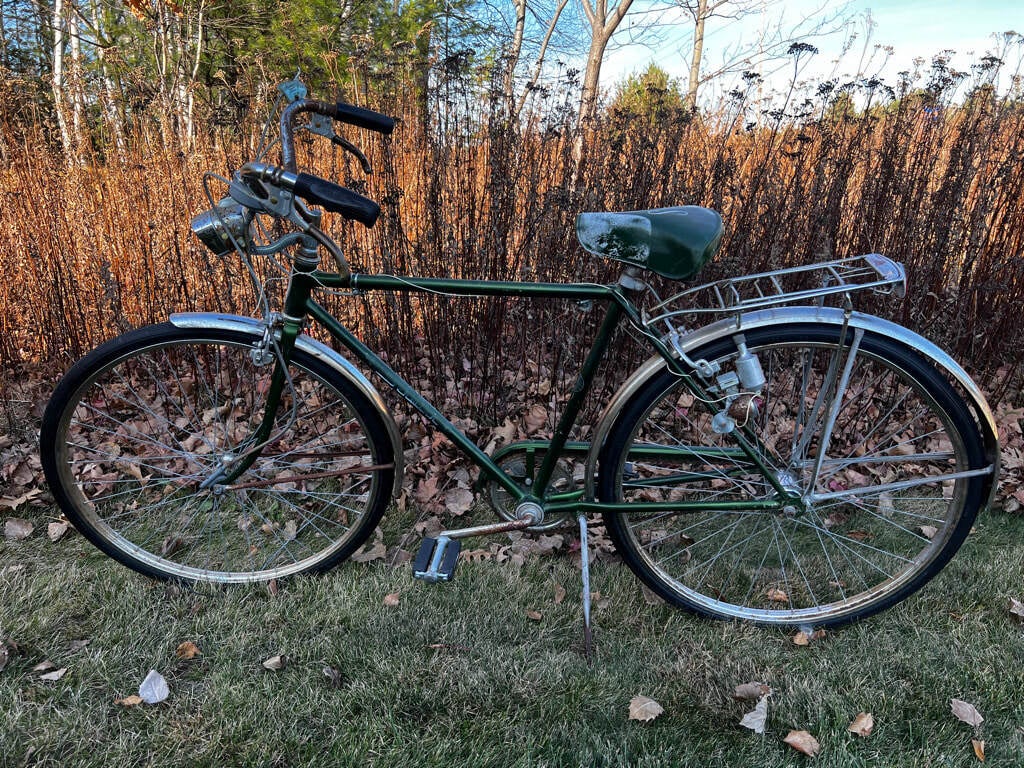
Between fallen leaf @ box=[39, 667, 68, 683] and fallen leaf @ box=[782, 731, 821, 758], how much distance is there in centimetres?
205

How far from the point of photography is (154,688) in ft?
5.86

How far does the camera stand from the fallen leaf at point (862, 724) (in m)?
1.69

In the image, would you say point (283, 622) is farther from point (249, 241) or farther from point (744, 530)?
point (744, 530)

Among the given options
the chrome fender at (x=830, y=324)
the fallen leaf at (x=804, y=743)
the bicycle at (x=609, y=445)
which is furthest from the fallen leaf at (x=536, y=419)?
the fallen leaf at (x=804, y=743)

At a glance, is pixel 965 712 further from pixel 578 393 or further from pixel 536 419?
pixel 536 419

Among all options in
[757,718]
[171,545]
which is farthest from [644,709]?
[171,545]

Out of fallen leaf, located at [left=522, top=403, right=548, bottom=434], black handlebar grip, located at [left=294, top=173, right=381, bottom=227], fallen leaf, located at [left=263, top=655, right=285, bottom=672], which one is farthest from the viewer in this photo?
fallen leaf, located at [left=522, top=403, right=548, bottom=434]

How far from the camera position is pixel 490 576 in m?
2.26

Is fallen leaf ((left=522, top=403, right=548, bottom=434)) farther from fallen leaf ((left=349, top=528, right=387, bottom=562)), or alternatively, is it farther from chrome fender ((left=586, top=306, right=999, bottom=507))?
chrome fender ((left=586, top=306, right=999, bottom=507))

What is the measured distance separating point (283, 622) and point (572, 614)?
96cm

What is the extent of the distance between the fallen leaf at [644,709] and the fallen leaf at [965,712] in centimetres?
82

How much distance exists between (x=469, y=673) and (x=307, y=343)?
3.61 ft

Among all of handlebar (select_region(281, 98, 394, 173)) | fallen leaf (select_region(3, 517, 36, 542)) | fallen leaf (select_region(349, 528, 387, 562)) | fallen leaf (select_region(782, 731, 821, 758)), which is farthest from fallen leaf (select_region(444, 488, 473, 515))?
fallen leaf (select_region(3, 517, 36, 542))

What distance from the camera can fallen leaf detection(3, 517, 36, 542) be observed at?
7.88ft
